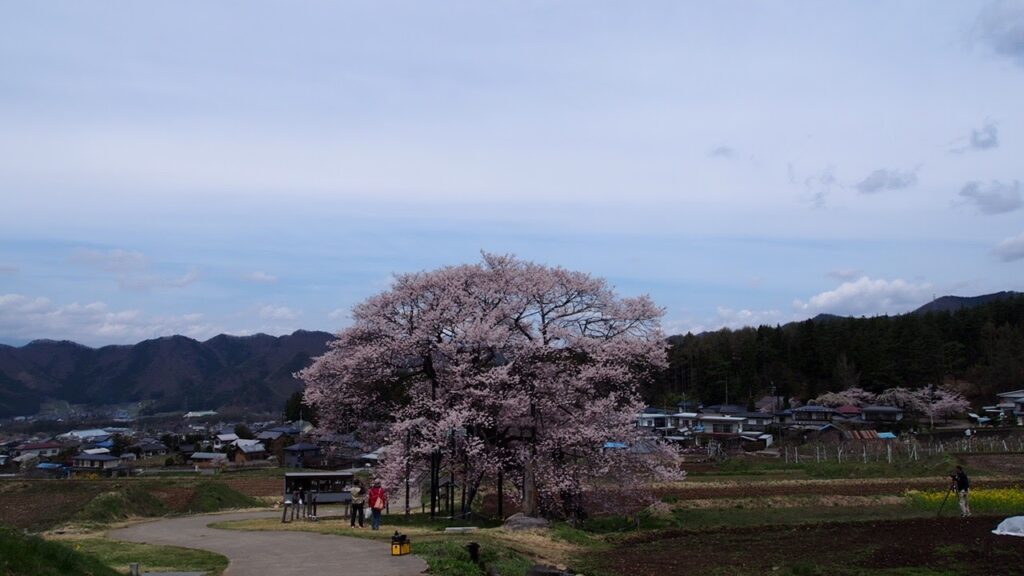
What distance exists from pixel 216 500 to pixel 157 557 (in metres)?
23.4

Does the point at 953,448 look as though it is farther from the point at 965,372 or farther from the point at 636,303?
the point at 965,372

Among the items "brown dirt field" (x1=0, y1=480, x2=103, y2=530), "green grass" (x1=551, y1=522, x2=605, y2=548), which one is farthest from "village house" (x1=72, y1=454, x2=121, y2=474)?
"green grass" (x1=551, y1=522, x2=605, y2=548)

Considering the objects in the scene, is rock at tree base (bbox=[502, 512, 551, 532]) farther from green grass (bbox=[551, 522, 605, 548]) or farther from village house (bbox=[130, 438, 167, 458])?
village house (bbox=[130, 438, 167, 458])

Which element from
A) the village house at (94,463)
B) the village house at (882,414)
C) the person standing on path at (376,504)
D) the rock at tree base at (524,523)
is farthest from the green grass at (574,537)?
the village house at (882,414)

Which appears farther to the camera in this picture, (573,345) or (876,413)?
(876,413)

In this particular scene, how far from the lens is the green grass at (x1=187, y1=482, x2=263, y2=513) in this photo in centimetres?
3853

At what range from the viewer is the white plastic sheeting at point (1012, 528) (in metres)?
20.0

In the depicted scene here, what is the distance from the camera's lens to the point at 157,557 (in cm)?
1798

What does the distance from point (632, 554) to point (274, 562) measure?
353 inches

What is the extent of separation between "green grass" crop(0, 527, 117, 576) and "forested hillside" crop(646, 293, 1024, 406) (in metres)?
94.5

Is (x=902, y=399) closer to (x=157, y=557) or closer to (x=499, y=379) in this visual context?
(x=499, y=379)

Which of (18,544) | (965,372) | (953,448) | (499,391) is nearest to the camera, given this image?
(18,544)

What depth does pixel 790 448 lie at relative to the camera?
2707 inches

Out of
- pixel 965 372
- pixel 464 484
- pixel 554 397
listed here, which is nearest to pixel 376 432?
pixel 464 484
